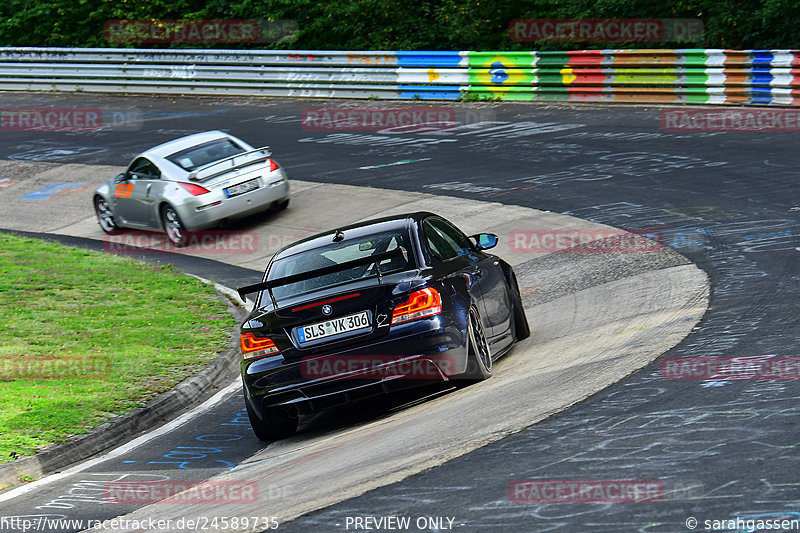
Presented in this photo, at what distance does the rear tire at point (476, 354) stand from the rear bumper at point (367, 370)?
148 mm

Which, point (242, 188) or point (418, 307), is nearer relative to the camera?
point (418, 307)

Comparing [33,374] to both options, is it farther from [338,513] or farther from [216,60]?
[216,60]

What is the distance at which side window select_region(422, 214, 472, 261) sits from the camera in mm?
8789

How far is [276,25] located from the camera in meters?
36.2

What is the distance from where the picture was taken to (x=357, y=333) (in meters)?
7.73

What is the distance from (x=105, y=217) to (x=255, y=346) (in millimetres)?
12716

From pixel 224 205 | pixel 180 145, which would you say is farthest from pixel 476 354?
pixel 180 145

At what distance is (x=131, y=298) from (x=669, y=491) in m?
10.3

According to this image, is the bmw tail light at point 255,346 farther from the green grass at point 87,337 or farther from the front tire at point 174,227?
the front tire at point 174,227

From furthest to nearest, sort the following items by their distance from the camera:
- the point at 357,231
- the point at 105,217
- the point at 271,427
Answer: the point at 105,217
the point at 357,231
the point at 271,427

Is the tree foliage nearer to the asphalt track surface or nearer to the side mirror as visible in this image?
the asphalt track surface

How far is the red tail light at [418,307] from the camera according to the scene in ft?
25.5

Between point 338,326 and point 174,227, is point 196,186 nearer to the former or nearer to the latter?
point 174,227

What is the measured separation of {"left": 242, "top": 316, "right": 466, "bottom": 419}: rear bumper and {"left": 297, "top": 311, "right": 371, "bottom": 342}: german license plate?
16 centimetres
